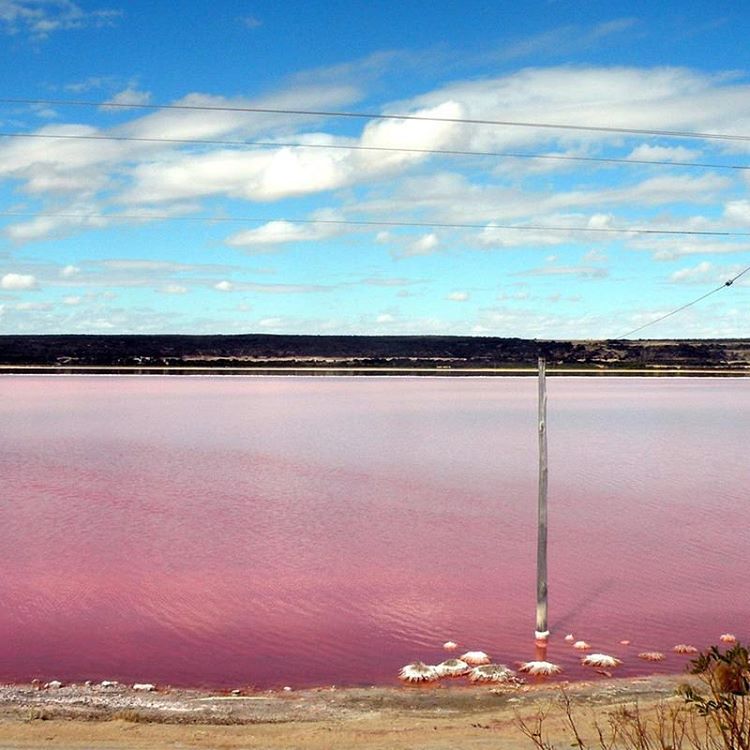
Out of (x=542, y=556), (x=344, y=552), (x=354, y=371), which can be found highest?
(x=354, y=371)

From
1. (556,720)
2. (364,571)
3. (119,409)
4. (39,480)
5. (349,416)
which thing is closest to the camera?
(556,720)

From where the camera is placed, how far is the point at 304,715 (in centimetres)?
791

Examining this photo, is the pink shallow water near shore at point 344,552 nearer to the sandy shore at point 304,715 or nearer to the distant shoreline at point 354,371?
the sandy shore at point 304,715

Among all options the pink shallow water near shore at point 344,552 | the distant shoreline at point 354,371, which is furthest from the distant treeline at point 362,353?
the pink shallow water near shore at point 344,552

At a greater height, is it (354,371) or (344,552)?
(354,371)

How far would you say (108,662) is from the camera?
9617 mm

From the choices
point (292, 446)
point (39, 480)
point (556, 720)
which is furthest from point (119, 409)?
point (556, 720)

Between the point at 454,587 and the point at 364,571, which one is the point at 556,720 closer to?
the point at 454,587

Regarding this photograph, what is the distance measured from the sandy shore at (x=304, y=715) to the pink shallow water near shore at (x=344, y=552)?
688 millimetres

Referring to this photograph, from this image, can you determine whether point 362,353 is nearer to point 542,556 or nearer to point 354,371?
point 354,371

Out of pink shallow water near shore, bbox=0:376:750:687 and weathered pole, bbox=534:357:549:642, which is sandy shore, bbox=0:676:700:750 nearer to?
pink shallow water near shore, bbox=0:376:750:687

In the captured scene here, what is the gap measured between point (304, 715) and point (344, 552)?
671 cm

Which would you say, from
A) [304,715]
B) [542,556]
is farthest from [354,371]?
[304,715]

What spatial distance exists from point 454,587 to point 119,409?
36663 millimetres
